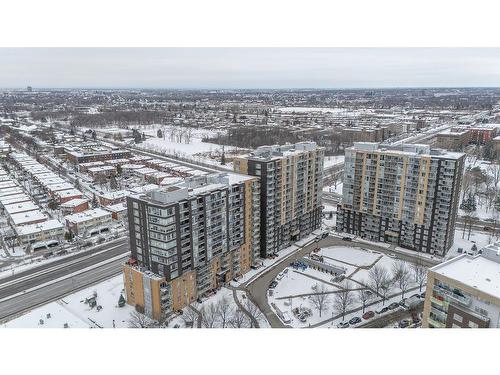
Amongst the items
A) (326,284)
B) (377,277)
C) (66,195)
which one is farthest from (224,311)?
(66,195)

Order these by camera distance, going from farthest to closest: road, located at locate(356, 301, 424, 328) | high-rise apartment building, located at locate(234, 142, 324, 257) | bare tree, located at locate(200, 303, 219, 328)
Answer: high-rise apartment building, located at locate(234, 142, 324, 257) < road, located at locate(356, 301, 424, 328) < bare tree, located at locate(200, 303, 219, 328)

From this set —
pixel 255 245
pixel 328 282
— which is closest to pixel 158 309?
pixel 255 245

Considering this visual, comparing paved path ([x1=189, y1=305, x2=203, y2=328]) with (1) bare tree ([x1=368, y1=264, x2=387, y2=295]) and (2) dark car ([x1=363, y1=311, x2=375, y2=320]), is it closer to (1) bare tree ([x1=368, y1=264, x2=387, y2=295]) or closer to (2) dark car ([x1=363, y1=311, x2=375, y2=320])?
(2) dark car ([x1=363, y1=311, x2=375, y2=320])

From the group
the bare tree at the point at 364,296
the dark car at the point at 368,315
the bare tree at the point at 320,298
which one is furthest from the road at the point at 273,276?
the bare tree at the point at 364,296

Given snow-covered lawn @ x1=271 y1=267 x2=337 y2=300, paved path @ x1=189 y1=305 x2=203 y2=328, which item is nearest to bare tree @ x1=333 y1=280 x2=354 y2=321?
snow-covered lawn @ x1=271 y1=267 x2=337 y2=300

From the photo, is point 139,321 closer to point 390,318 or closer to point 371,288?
point 390,318

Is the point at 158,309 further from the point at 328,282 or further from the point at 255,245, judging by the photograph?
the point at 328,282
